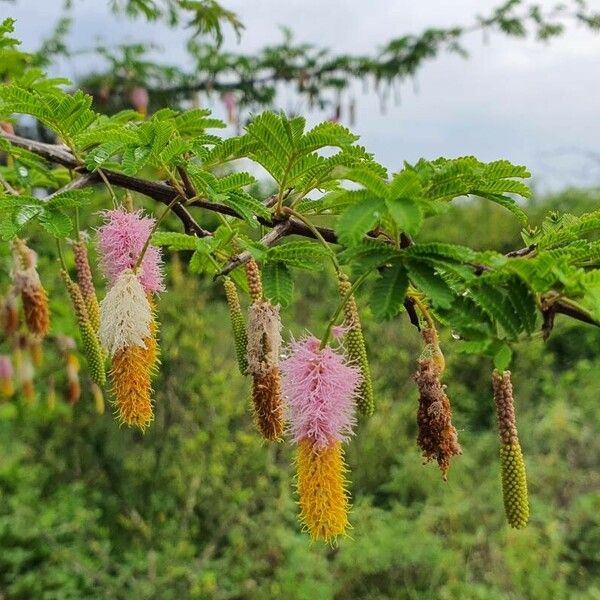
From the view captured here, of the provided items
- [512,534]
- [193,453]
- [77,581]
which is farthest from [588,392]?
[77,581]

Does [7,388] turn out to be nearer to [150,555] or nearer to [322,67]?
[150,555]

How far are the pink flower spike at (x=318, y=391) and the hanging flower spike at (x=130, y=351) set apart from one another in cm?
20

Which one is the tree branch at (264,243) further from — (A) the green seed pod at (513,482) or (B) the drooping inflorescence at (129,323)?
(A) the green seed pod at (513,482)

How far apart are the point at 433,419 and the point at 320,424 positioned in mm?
164

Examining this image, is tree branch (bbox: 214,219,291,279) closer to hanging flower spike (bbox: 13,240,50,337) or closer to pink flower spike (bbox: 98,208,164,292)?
pink flower spike (bbox: 98,208,164,292)

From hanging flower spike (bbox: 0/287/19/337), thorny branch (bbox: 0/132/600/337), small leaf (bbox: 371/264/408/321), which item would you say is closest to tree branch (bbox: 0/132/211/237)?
thorny branch (bbox: 0/132/600/337)

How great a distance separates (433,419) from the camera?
1128 millimetres

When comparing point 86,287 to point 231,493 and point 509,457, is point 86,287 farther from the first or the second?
point 231,493

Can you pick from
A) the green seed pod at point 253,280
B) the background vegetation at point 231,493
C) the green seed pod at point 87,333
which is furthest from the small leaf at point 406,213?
the background vegetation at point 231,493

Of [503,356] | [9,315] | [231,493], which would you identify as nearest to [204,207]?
[503,356]

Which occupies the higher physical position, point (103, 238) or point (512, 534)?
point (103, 238)

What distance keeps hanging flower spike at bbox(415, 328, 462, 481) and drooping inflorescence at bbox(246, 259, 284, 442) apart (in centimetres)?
20

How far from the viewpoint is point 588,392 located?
7215 millimetres

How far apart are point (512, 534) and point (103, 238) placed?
442 cm
